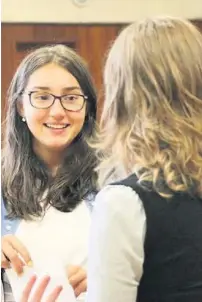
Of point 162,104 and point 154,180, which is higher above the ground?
point 162,104

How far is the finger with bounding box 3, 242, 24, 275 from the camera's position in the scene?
1137 millimetres

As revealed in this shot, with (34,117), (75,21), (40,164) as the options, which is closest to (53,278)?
(40,164)

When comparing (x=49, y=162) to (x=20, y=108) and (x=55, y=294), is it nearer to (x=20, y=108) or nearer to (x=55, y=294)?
(x=20, y=108)

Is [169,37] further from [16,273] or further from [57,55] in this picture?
[16,273]

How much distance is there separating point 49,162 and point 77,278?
26 cm

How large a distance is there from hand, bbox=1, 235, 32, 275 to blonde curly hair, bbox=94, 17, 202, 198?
1.47 ft

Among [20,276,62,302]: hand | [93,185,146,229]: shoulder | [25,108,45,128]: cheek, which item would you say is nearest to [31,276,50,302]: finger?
[20,276,62,302]: hand

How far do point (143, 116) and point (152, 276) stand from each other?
23 cm

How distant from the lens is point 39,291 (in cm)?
113

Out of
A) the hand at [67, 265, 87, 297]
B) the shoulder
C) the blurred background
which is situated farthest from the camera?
the blurred background

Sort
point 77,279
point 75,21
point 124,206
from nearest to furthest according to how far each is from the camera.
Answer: point 124,206
point 77,279
point 75,21

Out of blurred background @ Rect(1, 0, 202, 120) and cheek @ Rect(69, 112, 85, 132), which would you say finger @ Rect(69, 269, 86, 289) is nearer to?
cheek @ Rect(69, 112, 85, 132)

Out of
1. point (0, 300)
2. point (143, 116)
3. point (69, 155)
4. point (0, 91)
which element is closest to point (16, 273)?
point (0, 300)

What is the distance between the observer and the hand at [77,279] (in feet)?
3.64
